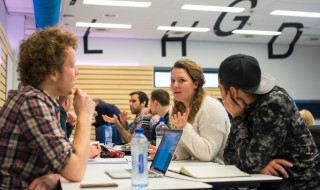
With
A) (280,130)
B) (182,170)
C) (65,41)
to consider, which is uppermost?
(65,41)

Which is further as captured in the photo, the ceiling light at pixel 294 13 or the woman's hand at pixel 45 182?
the ceiling light at pixel 294 13

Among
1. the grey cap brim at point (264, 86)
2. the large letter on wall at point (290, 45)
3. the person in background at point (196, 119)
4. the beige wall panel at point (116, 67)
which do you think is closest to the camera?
the grey cap brim at point (264, 86)

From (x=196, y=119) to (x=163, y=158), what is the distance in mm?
833

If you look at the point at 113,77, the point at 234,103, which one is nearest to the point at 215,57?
the point at 113,77

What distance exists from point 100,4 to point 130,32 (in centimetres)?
259

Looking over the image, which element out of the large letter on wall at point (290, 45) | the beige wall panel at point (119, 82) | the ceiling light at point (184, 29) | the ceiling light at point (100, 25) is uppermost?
the ceiling light at point (100, 25)

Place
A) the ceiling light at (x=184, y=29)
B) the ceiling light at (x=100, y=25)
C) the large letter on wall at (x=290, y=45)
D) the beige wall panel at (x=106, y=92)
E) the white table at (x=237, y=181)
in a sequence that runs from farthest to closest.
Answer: the beige wall panel at (x=106, y=92) → the large letter on wall at (x=290, y=45) → the ceiling light at (x=184, y=29) → the ceiling light at (x=100, y=25) → the white table at (x=237, y=181)

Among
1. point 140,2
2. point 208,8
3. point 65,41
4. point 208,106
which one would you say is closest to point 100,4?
point 140,2

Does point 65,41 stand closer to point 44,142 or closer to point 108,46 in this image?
point 44,142

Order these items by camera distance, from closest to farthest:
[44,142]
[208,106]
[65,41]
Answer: [44,142], [65,41], [208,106]

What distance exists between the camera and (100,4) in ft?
24.2

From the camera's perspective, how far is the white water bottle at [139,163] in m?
1.60

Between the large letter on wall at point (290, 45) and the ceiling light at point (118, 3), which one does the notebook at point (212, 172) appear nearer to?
the ceiling light at point (118, 3)

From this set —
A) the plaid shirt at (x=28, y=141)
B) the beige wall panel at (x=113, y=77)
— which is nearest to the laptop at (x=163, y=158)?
the plaid shirt at (x=28, y=141)
